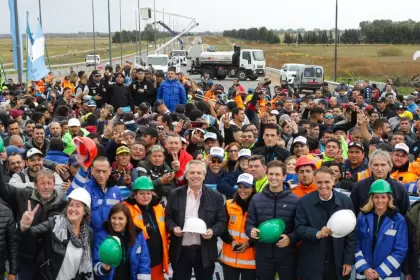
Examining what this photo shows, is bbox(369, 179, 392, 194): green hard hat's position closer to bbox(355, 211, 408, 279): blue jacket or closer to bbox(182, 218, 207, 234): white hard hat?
bbox(355, 211, 408, 279): blue jacket

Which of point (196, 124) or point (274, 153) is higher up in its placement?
point (196, 124)

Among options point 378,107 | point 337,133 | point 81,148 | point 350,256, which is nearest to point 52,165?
point 81,148

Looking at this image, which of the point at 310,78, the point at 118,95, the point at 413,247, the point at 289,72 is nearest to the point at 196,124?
the point at 413,247

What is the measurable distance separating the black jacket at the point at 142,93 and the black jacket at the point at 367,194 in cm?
1032

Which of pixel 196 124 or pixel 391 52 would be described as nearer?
pixel 196 124

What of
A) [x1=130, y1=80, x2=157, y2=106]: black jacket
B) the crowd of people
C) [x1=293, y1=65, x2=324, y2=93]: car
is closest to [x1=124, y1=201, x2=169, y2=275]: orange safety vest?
the crowd of people

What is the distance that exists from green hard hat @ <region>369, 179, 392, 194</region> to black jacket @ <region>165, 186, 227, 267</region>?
61.1 inches

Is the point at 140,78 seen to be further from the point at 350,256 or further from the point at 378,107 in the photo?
the point at 350,256

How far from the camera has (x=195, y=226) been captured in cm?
588

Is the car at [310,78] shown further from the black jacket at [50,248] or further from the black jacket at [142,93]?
the black jacket at [50,248]

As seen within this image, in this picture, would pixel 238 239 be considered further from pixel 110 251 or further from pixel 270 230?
pixel 110 251

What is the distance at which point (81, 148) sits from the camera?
21.3 ft

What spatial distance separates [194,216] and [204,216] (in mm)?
111

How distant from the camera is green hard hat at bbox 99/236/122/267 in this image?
5.32m
